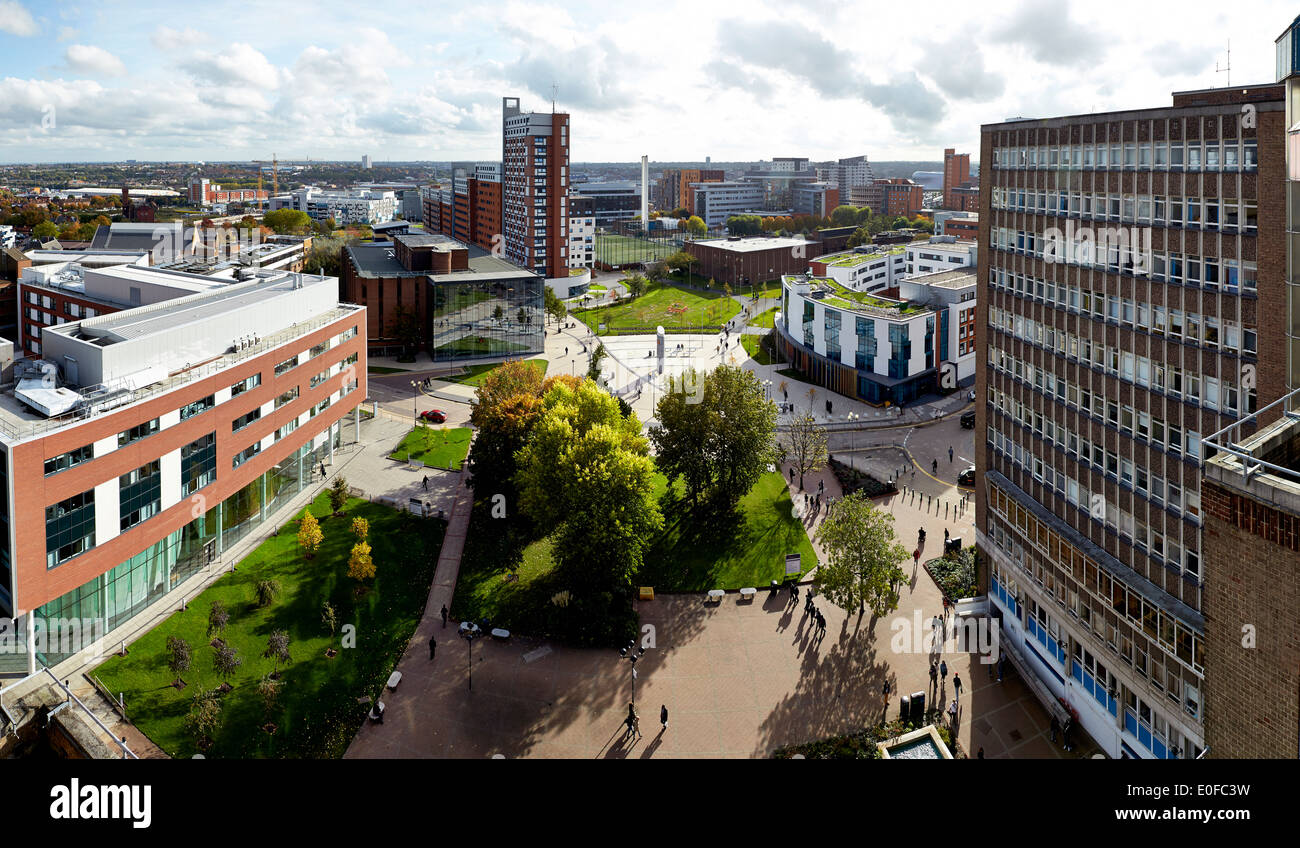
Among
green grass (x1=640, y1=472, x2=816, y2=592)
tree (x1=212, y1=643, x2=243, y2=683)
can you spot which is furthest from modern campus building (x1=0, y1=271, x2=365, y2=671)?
green grass (x1=640, y1=472, x2=816, y2=592)

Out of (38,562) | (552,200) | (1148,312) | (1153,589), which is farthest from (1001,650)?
(552,200)

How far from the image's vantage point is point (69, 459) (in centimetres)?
3394

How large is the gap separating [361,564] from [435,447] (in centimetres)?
2223

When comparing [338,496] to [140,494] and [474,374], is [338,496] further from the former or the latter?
[474,374]

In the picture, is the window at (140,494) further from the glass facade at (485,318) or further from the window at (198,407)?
the glass facade at (485,318)

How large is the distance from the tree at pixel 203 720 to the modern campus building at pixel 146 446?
7734 millimetres

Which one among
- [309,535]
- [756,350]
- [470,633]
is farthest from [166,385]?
[756,350]

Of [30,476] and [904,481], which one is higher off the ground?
[30,476]

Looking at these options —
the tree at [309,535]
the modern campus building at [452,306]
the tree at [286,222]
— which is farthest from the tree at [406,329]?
the tree at [286,222]

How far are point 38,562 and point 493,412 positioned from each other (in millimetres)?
24482

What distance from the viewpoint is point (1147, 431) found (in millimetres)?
28828

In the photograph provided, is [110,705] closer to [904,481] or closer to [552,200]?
[904,481]

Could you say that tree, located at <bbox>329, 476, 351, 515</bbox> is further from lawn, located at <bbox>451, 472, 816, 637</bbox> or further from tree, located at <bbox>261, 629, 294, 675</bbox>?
tree, located at <bbox>261, 629, 294, 675</bbox>

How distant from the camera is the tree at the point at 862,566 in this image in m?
36.8
